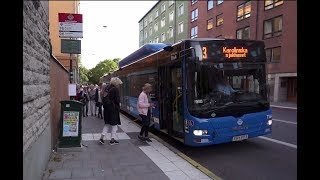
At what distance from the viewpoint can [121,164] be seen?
305 inches

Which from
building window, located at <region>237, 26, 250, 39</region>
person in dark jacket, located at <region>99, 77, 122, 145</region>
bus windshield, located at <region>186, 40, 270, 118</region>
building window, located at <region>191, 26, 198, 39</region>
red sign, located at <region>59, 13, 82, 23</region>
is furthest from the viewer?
building window, located at <region>191, 26, 198, 39</region>

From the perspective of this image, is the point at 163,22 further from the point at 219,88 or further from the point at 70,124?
the point at 219,88

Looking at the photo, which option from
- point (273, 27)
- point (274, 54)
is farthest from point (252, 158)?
point (273, 27)

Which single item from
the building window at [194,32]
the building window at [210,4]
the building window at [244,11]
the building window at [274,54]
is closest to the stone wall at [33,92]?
the building window at [274,54]

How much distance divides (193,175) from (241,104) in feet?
9.39

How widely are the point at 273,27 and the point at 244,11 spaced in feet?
19.1

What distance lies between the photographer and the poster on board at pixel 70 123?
29.9 feet

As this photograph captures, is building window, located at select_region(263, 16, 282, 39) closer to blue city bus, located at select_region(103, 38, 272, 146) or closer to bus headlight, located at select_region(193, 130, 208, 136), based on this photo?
blue city bus, located at select_region(103, 38, 272, 146)

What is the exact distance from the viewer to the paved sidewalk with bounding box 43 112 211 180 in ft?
22.3

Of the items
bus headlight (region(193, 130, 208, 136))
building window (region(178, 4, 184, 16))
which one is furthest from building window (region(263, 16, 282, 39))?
bus headlight (region(193, 130, 208, 136))

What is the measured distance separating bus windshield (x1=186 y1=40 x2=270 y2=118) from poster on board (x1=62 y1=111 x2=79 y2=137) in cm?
277

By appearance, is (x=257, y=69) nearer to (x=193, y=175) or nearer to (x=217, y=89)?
(x=217, y=89)

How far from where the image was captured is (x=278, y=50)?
1355 inches
